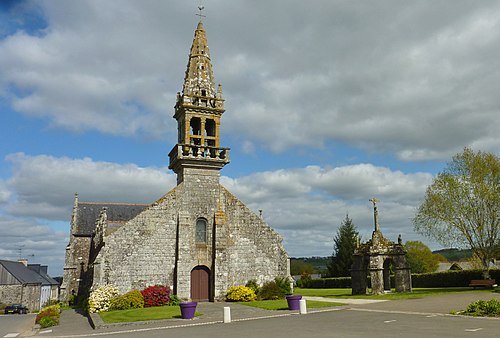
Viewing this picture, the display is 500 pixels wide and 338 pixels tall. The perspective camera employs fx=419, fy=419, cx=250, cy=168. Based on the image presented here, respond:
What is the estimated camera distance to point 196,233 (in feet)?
91.2

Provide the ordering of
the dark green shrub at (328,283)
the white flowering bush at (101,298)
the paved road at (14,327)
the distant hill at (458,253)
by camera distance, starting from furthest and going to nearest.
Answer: the dark green shrub at (328,283) → the distant hill at (458,253) → the white flowering bush at (101,298) → the paved road at (14,327)

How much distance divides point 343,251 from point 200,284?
31468 millimetres

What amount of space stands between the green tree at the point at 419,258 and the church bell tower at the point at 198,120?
4081cm

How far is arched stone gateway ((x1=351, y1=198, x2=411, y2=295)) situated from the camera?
28047mm

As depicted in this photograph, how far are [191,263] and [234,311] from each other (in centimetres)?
697

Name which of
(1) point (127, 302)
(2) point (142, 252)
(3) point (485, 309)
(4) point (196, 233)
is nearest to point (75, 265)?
(2) point (142, 252)

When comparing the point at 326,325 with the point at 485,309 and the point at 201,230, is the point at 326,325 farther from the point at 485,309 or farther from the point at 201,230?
the point at 201,230

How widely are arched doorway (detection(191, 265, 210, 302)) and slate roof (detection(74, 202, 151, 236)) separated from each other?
702 inches

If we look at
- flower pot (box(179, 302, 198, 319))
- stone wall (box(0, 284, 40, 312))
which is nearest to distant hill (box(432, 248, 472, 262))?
flower pot (box(179, 302, 198, 319))

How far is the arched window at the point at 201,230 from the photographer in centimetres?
2784

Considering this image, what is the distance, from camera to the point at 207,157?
28.7 m

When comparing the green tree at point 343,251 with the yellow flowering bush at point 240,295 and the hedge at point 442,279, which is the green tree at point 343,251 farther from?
the yellow flowering bush at point 240,295

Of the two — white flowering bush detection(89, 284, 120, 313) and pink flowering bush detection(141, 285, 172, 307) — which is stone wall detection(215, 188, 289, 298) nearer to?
pink flowering bush detection(141, 285, 172, 307)

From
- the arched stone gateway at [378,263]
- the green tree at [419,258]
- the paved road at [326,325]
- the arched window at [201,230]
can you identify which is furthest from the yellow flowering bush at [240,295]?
the green tree at [419,258]
